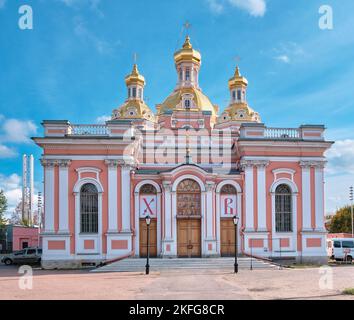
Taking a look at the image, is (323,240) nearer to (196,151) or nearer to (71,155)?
(196,151)

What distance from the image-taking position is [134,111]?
155 ft

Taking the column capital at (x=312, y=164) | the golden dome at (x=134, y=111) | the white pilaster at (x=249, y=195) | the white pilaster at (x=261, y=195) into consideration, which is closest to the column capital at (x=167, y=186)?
the white pilaster at (x=249, y=195)

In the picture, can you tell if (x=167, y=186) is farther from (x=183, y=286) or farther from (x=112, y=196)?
(x=183, y=286)

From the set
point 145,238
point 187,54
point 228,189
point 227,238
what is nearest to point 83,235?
point 145,238

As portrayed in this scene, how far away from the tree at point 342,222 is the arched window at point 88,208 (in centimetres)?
4684

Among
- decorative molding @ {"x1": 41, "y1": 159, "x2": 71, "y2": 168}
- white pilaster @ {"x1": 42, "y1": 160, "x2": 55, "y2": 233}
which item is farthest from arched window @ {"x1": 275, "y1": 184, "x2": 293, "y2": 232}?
white pilaster @ {"x1": 42, "y1": 160, "x2": 55, "y2": 233}

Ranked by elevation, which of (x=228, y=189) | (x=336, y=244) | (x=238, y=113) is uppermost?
(x=238, y=113)

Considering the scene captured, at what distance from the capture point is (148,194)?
28.1m

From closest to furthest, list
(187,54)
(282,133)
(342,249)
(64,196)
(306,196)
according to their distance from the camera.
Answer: (64,196)
(306,196)
(282,133)
(342,249)
(187,54)

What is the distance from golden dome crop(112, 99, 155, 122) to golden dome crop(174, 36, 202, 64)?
6862 mm

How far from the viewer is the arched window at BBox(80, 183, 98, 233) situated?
27.5 meters

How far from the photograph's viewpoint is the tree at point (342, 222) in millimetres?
64688

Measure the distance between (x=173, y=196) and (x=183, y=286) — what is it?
Result: 420 inches
